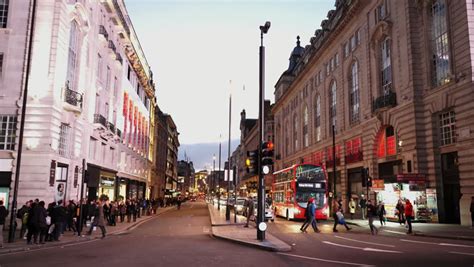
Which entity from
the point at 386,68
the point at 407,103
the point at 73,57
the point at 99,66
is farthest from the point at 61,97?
the point at 386,68

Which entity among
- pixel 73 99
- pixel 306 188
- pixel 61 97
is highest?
pixel 73 99

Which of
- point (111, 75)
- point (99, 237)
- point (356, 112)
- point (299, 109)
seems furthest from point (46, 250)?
point (299, 109)

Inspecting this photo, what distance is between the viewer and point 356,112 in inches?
1709

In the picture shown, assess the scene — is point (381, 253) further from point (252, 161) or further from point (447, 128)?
point (447, 128)

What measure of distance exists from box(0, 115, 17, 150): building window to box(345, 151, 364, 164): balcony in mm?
30895

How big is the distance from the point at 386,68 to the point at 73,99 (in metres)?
26.3

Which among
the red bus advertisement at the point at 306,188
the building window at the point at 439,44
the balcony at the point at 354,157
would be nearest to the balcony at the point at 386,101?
the building window at the point at 439,44

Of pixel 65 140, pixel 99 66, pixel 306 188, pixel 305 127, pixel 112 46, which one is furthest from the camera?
pixel 305 127

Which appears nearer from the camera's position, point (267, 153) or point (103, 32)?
point (267, 153)

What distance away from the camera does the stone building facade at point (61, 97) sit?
2266 cm

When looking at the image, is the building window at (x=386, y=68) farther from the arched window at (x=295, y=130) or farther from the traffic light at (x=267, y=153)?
the arched window at (x=295, y=130)

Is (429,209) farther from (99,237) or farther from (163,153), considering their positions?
(163,153)

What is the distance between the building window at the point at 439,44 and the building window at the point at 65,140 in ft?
83.5

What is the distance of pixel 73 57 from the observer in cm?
2697
